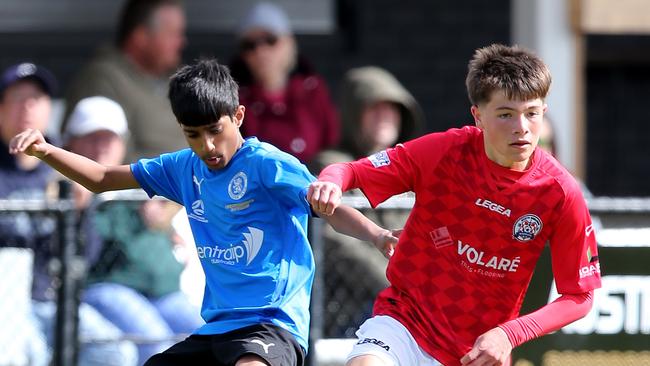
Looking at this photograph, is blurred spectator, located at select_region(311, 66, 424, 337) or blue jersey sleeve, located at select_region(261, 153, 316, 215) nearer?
blue jersey sleeve, located at select_region(261, 153, 316, 215)

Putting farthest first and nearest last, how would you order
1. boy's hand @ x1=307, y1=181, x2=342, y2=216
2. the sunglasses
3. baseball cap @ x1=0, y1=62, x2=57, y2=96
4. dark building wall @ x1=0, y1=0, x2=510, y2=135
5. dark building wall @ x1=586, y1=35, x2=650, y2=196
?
dark building wall @ x1=586, y1=35, x2=650, y2=196 → dark building wall @ x1=0, y1=0, x2=510, y2=135 → the sunglasses → baseball cap @ x1=0, y1=62, x2=57, y2=96 → boy's hand @ x1=307, y1=181, x2=342, y2=216

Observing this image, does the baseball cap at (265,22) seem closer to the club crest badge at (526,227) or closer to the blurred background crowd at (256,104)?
the blurred background crowd at (256,104)

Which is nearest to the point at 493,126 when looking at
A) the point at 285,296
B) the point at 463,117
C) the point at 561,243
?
the point at 561,243

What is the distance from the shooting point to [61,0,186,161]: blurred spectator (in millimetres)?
8359

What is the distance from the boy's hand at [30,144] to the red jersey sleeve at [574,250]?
6.55ft

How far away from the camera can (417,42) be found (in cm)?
1060

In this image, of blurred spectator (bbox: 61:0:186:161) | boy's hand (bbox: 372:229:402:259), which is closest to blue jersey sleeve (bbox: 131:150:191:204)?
boy's hand (bbox: 372:229:402:259)

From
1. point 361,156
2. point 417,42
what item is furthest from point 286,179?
point 417,42

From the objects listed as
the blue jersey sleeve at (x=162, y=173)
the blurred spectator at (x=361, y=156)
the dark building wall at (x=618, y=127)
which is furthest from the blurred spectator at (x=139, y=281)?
the dark building wall at (x=618, y=127)

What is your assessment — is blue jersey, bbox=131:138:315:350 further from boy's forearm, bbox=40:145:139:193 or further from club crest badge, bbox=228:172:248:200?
boy's forearm, bbox=40:145:139:193

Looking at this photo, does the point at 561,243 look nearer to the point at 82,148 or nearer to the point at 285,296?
the point at 285,296

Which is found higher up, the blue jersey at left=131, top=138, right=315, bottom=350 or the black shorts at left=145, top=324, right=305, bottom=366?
the blue jersey at left=131, top=138, right=315, bottom=350

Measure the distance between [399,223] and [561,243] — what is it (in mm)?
2263

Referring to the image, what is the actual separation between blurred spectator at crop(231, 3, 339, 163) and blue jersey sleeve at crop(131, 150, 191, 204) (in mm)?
2770
